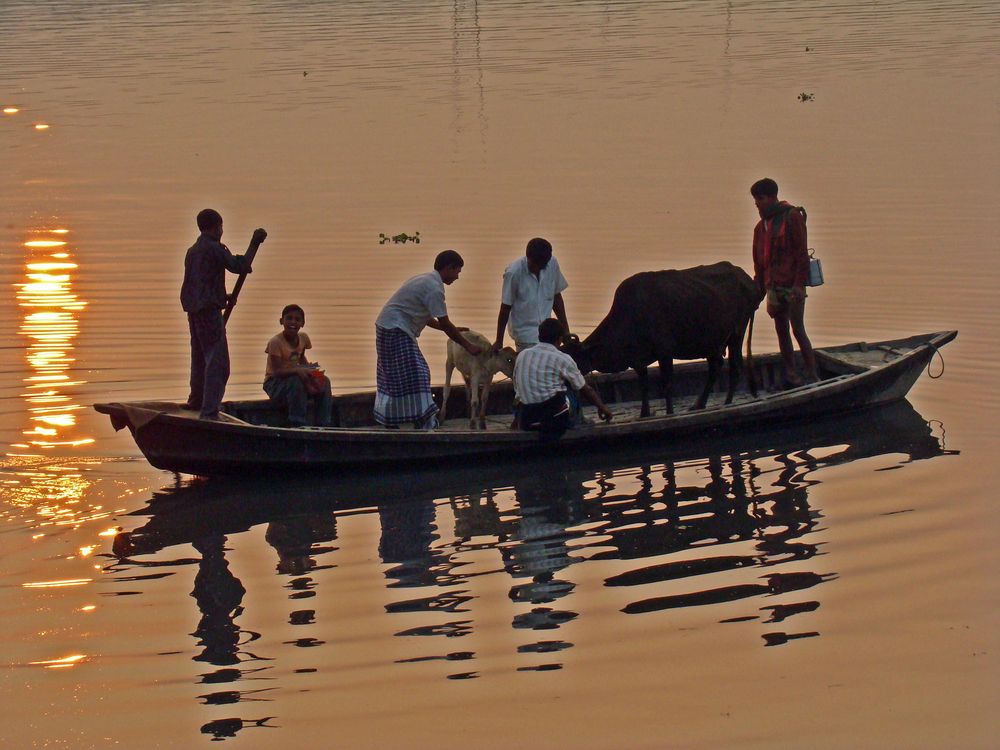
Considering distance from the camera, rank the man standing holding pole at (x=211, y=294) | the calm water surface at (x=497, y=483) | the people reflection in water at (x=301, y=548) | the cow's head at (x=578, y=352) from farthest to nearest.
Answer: the cow's head at (x=578, y=352), the man standing holding pole at (x=211, y=294), the people reflection in water at (x=301, y=548), the calm water surface at (x=497, y=483)

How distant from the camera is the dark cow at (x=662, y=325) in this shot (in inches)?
510

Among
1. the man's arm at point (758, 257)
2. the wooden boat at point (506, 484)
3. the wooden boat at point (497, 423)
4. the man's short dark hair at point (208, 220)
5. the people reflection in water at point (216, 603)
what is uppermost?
the man's short dark hair at point (208, 220)

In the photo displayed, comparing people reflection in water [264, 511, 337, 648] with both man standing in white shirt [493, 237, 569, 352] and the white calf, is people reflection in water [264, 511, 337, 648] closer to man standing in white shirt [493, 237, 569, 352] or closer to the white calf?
the white calf

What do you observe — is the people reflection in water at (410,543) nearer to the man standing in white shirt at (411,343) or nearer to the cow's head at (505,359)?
the man standing in white shirt at (411,343)

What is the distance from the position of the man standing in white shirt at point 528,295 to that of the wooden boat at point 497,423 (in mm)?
813

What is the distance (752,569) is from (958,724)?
94.8 inches

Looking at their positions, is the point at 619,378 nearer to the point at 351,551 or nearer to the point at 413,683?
the point at 351,551

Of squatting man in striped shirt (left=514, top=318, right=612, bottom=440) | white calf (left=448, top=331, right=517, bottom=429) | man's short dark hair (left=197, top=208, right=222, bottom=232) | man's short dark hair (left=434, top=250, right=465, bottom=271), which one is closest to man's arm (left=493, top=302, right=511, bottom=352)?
white calf (left=448, top=331, right=517, bottom=429)

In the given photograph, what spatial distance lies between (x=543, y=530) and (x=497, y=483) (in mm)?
1204

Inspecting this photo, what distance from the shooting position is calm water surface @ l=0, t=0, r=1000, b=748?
8266mm

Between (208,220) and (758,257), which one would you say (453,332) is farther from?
(758,257)

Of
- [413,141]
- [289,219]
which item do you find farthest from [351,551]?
[413,141]

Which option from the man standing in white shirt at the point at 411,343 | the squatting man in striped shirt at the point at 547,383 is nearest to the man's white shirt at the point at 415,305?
the man standing in white shirt at the point at 411,343

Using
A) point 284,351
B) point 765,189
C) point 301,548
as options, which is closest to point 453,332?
point 284,351
